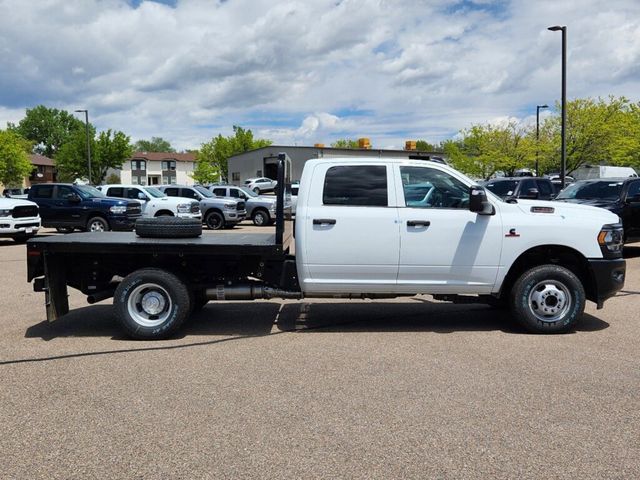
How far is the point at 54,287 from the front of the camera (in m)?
6.46

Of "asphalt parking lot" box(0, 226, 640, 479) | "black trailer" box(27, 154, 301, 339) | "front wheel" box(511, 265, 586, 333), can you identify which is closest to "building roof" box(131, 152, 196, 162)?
"black trailer" box(27, 154, 301, 339)

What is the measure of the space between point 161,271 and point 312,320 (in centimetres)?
200

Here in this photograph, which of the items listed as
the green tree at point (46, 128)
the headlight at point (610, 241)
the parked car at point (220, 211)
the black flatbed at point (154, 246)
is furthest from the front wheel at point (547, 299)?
the green tree at point (46, 128)

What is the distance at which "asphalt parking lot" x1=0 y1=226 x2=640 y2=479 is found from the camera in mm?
3535

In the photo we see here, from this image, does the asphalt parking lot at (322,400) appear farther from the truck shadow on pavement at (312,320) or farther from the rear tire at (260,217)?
the rear tire at (260,217)

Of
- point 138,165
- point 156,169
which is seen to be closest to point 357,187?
point 138,165

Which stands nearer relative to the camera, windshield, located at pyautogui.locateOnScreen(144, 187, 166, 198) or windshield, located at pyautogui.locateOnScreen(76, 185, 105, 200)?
windshield, located at pyautogui.locateOnScreen(76, 185, 105, 200)

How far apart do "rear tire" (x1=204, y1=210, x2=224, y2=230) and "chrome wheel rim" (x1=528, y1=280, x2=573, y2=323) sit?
17.5 m

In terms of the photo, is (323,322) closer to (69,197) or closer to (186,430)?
(186,430)

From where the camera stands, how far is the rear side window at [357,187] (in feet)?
21.3

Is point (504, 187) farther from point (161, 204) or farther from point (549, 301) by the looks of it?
point (549, 301)

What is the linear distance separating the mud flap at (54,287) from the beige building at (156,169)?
103 meters

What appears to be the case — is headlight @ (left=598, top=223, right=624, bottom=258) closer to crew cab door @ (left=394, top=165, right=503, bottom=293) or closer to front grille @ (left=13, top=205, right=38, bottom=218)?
crew cab door @ (left=394, top=165, right=503, bottom=293)

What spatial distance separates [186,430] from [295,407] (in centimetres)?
83
